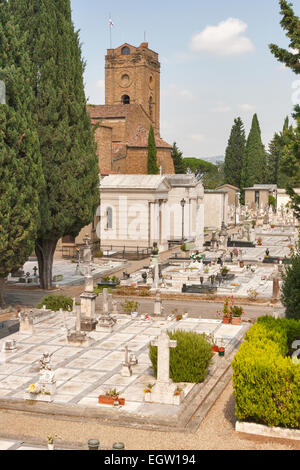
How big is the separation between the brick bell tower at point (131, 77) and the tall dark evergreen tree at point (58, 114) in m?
57.3

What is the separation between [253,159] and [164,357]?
259 feet

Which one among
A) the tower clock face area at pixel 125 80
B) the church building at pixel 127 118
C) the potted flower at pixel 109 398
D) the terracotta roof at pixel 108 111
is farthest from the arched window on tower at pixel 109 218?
the tower clock face area at pixel 125 80

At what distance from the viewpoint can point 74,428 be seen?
1329cm

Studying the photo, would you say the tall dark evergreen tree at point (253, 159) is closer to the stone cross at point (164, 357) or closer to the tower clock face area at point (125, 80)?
the tower clock face area at point (125, 80)

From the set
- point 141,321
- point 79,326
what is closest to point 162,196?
point 141,321

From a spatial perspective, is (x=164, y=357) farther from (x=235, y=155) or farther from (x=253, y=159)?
(x=235, y=155)

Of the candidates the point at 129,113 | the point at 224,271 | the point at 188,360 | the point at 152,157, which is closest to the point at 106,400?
the point at 188,360

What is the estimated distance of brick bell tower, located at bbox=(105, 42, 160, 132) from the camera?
8600 cm

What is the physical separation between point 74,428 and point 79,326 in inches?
281

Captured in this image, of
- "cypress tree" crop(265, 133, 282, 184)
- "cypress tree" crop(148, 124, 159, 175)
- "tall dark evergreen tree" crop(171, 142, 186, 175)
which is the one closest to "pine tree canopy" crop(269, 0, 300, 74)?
"cypress tree" crop(148, 124, 159, 175)

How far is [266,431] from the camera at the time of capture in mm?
13023

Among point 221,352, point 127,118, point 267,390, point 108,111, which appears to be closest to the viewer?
point 267,390

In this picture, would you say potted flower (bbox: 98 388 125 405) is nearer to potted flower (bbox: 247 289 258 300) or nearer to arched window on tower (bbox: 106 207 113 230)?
potted flower (bbox: 247 289 258 300)
